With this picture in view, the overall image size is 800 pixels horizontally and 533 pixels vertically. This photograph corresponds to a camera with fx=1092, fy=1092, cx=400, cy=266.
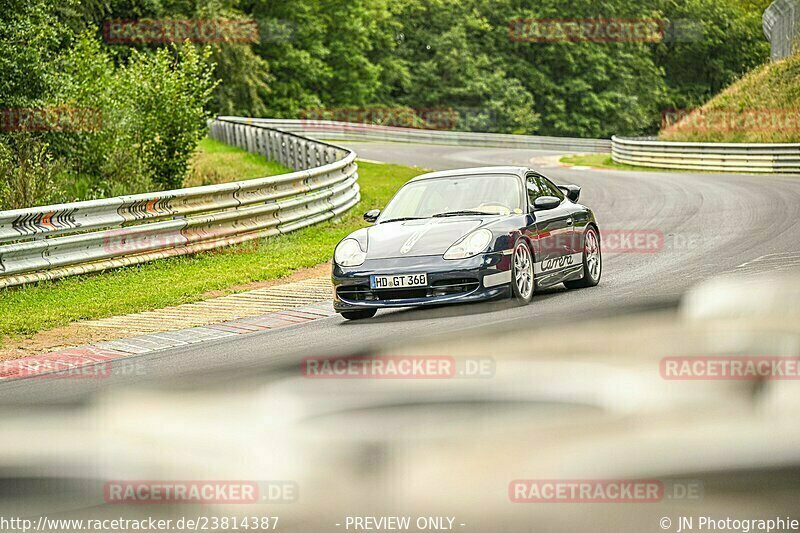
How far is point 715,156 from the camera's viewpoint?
32.6 m

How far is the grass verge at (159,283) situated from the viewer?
1099cm

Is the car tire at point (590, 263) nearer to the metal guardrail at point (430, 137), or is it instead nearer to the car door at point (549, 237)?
the car door at point (549, 237)

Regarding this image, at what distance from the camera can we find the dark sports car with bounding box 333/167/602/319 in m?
9.70

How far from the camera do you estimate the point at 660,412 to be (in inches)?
128

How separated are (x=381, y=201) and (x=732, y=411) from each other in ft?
62.7

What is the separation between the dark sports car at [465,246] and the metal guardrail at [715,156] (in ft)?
68.3

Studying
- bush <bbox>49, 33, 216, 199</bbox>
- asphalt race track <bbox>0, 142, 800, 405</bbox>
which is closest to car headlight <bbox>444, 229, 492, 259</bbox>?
Result: asphalt race track <bbox>0, 142, 800, 405</bbox>

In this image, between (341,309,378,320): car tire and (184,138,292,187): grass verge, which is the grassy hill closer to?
(184,138,292,187): grass verge
